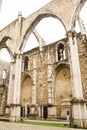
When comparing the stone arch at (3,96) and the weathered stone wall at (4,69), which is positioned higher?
the weathered stone wall at (4,69)

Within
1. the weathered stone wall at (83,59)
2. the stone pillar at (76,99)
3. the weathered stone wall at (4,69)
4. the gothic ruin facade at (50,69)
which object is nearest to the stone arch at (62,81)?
the gothic ruin facade at (50,69)

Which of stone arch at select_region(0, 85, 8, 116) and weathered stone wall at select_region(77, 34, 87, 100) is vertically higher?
weathered stone wall at select_region(77, 34, 87, 100)

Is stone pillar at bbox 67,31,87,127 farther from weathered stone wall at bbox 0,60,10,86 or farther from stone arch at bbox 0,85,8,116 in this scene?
weathered stone wall at bbox 0,60,10,86

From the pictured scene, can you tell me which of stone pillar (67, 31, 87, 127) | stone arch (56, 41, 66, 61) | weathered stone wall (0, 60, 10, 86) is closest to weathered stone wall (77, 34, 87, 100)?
stone arch (56, 41, 66, 61)

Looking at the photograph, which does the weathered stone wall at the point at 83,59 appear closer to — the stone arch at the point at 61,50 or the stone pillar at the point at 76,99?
the stone arch at the point at 61,50

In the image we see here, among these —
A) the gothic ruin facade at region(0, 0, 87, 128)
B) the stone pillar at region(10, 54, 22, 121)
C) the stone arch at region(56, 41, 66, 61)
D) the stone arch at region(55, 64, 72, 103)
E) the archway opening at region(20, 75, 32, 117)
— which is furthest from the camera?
the archway opening at region(20, 75, 32, 117)

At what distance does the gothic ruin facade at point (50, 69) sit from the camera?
11.3 metres

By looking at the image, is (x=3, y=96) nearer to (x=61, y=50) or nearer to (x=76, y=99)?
(x=61, y=50)

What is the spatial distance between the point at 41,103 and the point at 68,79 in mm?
4735

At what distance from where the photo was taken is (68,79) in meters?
20.0

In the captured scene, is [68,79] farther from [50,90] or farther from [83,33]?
[83,33]

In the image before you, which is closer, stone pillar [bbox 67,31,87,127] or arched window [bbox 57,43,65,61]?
stone pillar [bbox 67,31,87,127]

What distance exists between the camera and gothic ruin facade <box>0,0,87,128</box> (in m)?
11.3

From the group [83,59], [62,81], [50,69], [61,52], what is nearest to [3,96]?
[50,69]
